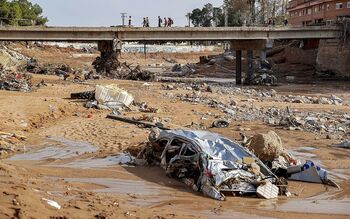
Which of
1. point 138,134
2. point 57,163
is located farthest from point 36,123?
point 57,163

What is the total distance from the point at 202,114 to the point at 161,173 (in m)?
11.0

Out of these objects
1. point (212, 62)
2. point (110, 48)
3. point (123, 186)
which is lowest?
point (212, 62)

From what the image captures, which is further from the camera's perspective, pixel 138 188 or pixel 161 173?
pixel 161 173

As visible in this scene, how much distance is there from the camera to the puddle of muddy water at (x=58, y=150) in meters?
14.2

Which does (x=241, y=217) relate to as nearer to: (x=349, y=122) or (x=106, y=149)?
(x=106, y=149)

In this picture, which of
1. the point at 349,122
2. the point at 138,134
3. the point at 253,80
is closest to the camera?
the point at 138,134

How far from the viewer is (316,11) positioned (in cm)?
7831

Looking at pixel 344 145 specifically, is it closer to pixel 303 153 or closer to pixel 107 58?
pixel 303 153

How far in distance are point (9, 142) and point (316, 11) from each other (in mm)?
70330

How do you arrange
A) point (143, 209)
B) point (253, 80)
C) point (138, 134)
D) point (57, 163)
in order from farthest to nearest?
point (253, 80) < point (138, 134) < point (57, 163) < point (143, 209)

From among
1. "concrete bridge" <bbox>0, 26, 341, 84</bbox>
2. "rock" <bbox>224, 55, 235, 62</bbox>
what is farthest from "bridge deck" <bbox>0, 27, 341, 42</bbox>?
"rock" <bbox>224, 55, 235, 62</bbox>

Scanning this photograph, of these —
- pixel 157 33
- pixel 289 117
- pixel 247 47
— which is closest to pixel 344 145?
pixel 289 117

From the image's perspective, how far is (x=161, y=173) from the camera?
11.9 meters

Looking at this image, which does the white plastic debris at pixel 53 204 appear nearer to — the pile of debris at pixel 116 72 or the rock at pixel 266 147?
the rock at pixel 266 147
